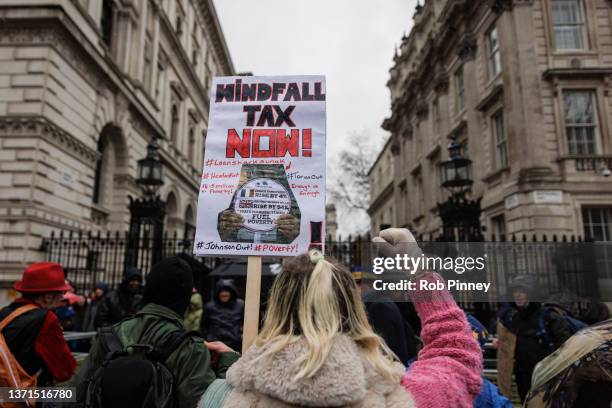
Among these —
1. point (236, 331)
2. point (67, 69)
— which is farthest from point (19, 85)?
point (236, 331)

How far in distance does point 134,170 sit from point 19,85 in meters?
7.17

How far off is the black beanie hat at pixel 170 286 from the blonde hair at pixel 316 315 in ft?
3.37

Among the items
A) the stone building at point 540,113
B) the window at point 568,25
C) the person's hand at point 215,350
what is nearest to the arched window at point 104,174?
the stone building at point 540,113

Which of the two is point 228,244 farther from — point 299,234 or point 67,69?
point 67,69

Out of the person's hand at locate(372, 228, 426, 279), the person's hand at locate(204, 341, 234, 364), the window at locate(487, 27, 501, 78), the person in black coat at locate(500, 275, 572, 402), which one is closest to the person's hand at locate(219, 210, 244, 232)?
the person's hand at locate(204, 341, 234, 364)

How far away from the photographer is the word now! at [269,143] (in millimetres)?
3018

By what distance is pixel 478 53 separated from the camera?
2058 centimetres

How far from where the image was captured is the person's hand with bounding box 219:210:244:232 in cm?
291

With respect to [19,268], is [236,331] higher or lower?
lower

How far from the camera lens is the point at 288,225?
9.53 ft

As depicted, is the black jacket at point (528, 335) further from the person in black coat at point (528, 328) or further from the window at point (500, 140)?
the window at point (500, 140)

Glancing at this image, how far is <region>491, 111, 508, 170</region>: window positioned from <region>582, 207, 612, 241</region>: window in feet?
12.0

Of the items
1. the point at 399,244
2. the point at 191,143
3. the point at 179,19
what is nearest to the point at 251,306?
the point at 399,244

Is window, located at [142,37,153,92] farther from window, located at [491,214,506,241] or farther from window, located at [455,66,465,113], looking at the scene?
window, located at [491,214,506,241]
